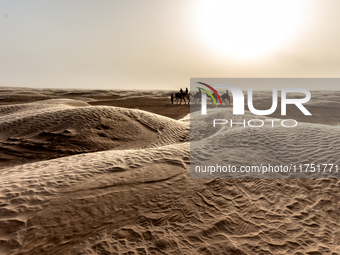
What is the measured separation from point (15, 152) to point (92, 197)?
4020mm

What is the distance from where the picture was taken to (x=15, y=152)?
5.54 m

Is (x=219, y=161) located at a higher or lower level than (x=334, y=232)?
higher

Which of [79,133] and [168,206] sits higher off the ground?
[79,133]

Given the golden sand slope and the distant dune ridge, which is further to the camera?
the golden sand slope

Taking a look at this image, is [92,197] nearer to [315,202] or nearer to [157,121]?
[315,202]

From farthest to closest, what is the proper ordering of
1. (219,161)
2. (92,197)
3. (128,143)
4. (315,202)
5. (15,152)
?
(128,143)
(15,152)
(219,161)
(315,202)
(92,197)

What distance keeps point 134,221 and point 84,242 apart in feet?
1.84

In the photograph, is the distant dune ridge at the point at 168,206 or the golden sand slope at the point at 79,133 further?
the golden sand slope at the point at 79,133

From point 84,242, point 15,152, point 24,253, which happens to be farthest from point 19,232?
point 15,152

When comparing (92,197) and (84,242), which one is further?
(92,197)

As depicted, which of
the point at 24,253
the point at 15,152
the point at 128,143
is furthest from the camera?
the point at 128,143

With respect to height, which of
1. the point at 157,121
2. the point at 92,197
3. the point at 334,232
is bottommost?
the point at 334,232

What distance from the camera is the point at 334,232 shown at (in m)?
2.57

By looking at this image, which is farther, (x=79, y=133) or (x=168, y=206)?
(x=79, y=133)
